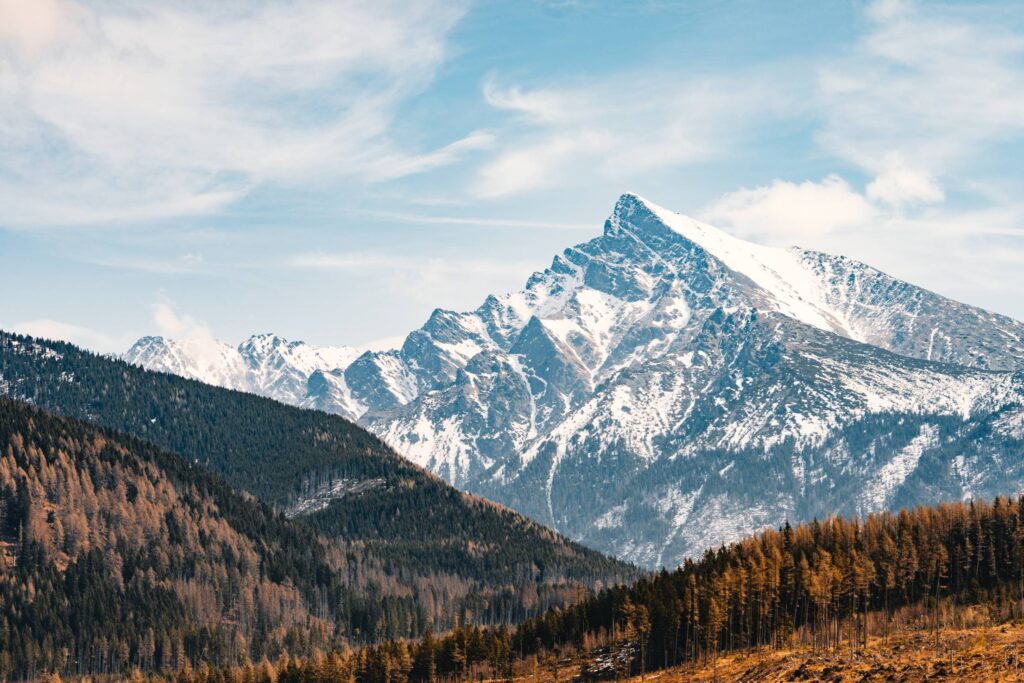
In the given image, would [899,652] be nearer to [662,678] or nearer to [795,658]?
[795,658]

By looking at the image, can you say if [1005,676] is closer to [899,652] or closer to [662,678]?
[899,652]

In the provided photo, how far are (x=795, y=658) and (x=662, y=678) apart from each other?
77.4 ft

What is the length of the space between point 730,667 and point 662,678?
11832 mm

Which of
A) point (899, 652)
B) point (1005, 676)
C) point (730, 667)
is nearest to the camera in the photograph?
point (1005, 676)

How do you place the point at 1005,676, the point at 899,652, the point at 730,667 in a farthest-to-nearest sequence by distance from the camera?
the point at 730,667 < the point at 899,652 < the point at 1005,676

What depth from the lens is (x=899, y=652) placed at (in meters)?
176

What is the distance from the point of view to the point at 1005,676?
147 metres

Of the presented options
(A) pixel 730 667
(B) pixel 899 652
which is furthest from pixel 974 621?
(A) pixel 730 667

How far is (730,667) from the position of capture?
190125 mm

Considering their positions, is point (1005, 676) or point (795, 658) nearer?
point (1005, 676)

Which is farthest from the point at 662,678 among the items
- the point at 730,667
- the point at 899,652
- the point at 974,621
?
the point at 974,621

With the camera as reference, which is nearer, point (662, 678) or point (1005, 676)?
point (1005, 676)

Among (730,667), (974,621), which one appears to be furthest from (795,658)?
(974,621)

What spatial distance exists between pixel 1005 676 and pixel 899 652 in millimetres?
29541
